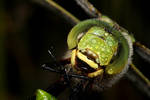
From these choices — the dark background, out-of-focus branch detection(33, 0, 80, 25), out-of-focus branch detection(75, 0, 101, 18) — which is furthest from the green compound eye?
the dark background

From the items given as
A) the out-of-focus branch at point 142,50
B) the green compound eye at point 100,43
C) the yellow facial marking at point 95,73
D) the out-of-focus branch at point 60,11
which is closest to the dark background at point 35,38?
the out-of-focus branch at point 60,11

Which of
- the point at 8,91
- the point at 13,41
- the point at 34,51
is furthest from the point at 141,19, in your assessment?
the point at 8,91

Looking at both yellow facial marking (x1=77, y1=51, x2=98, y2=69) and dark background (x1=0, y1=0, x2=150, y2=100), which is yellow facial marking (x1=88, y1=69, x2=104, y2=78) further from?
dark background (x1=0, y1=0, x2=150, y2=100)

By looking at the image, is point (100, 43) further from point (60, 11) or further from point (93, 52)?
point (60, 11)

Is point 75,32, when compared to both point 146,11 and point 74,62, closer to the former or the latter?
point 74,62

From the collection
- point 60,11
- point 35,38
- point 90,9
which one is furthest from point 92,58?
point 35,38

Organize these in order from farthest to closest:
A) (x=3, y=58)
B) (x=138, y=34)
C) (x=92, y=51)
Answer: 1. (x=138, y=34)
2. (x=3, y=58)
3. (x=92, y=51)

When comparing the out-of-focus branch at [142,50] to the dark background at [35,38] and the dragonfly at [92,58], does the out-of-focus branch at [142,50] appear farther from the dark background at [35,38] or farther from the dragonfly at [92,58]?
the dark background at [35,38]
